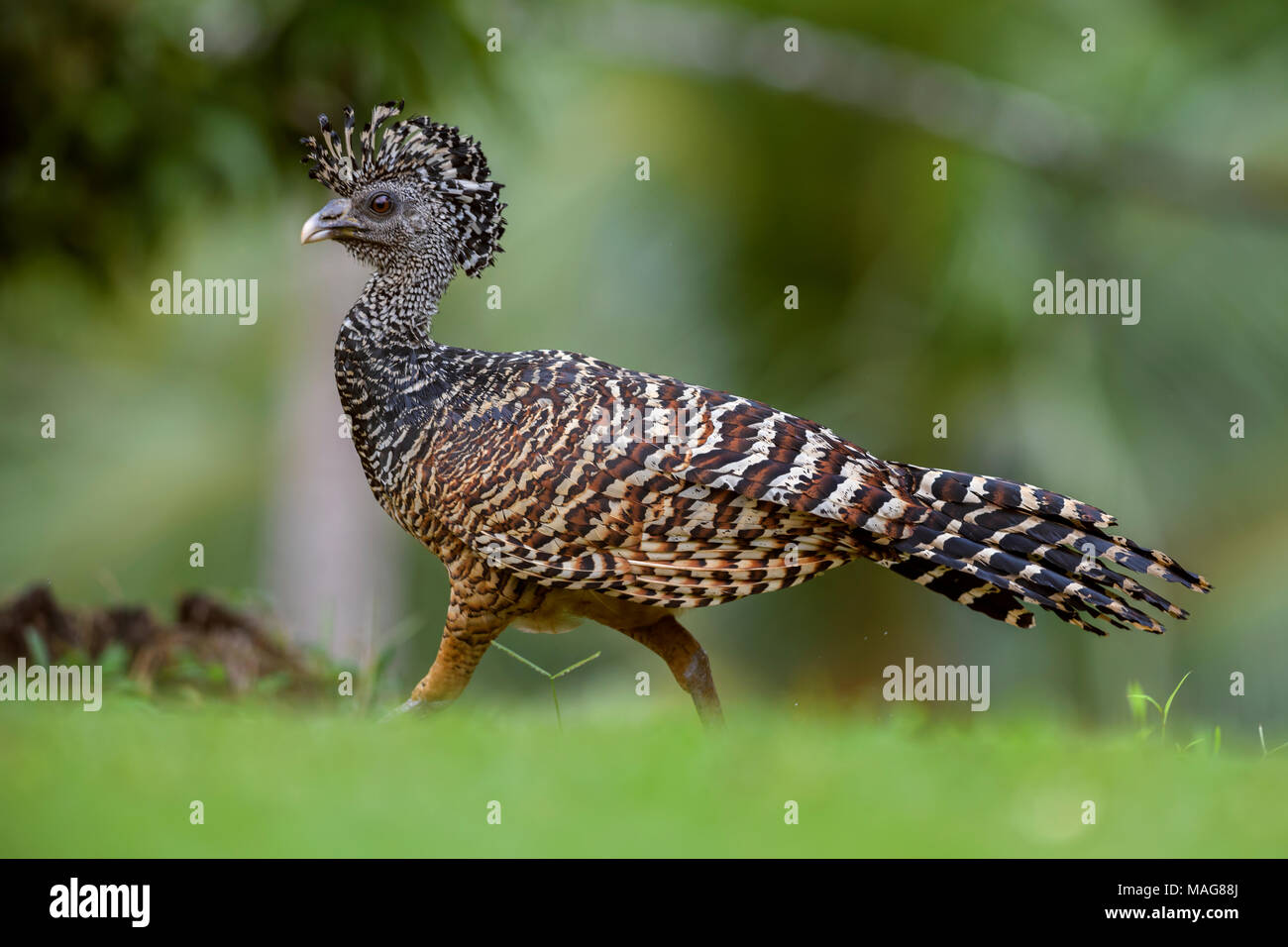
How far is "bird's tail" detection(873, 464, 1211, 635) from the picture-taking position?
495 cm

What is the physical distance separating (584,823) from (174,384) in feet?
Answer: 63.3

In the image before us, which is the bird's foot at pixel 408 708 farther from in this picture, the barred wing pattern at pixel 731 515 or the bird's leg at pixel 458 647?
the barred wing pattern at pixel 731 515

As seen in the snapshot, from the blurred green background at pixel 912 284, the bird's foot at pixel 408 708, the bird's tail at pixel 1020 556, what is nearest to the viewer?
the bird's tail at pixel 1020 556

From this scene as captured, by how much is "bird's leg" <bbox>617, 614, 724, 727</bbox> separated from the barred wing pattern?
1.10 ft

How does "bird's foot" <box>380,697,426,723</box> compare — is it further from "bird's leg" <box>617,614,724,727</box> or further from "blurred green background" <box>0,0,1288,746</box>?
"blurred green background" <box>0,0,1288,746</box>

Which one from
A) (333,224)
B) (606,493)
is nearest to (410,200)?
(333,224)

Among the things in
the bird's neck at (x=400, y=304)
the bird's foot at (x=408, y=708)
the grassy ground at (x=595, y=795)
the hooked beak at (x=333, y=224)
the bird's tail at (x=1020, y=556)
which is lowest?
the grassy ground at (x=595, y=795)

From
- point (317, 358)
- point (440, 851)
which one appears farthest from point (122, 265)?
point (317, 358)

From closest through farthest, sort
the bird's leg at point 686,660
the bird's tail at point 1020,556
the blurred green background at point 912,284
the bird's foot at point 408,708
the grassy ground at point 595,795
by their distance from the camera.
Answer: the grassy ground at point 595,795
the bird's tail at point 1020,556
the bird's leg at point 686,660
the bird's foot at point 408,708
the blurred green background at point 912,284

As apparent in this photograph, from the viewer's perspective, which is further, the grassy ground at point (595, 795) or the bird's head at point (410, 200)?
the bird's head at point (410, 200)

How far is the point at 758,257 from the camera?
15.1 m

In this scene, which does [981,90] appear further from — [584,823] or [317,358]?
[584,823]

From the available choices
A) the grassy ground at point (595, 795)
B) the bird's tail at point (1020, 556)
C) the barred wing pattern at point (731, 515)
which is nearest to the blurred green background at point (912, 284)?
the barred wing pattern at point (731, 515)

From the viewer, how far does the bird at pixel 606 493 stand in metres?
4.98
